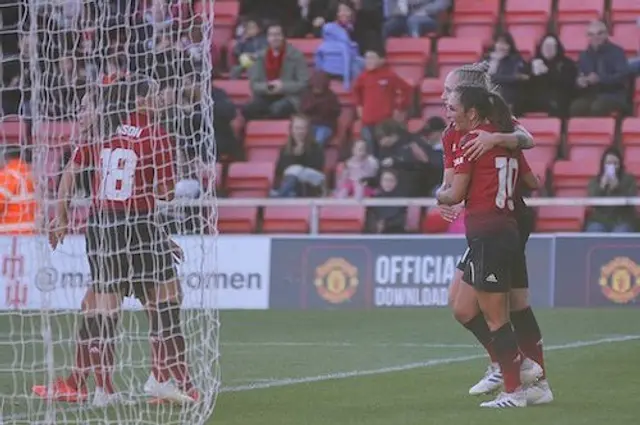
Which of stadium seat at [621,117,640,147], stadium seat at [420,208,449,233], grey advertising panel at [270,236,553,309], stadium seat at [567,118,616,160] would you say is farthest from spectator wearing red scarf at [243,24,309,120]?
stadium seat at [621,117,640,147]

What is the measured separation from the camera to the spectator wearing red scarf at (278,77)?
800 inches

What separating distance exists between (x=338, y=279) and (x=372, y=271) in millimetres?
362

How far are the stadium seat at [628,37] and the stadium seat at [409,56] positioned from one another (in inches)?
91.1

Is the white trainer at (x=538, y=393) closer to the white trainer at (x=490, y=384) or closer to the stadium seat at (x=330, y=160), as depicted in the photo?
the white trainer at (x=490, y=384)

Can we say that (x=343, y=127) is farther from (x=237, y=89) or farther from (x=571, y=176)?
(x=571, y=176)

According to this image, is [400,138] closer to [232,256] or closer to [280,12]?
[232,256]

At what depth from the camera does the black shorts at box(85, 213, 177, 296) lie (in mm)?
9758

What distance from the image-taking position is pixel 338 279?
1781 centimetres

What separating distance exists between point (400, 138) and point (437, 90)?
7.09ft

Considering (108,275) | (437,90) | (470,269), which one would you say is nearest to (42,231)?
(108,275)

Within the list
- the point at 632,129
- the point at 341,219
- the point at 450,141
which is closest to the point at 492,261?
the point at 450,141

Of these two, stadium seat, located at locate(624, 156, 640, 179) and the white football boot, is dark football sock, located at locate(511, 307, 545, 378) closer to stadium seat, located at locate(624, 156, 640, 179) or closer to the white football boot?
the white football boot

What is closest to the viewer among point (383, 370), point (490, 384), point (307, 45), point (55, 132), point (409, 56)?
point (490, 384)

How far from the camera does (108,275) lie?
983cm
